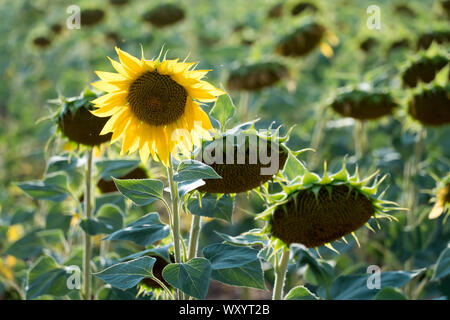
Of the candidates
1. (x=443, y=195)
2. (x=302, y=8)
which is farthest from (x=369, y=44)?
(x=443, y=195)

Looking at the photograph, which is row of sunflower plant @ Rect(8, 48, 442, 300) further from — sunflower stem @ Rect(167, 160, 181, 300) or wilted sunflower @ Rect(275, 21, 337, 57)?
wilted sunflower @ Rect(275, 21, 337, 57)

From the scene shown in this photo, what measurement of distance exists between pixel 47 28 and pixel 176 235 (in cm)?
225

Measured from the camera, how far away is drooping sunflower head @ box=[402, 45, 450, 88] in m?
1.39

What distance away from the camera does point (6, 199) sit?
6.29ft

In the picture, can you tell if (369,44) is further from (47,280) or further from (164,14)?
(47,280)

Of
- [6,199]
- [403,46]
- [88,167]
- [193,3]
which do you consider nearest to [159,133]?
[88,167]

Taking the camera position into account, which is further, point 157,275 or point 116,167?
point 116,167

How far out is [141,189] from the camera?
804 mm

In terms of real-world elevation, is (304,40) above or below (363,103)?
above

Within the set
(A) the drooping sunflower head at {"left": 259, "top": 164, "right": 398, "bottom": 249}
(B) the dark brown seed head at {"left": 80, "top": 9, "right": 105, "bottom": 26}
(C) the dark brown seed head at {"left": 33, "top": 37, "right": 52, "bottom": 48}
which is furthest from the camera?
(C) the dark brown seed head at {"left": 33, "top": 37, "right": 52, "bottom": 48}

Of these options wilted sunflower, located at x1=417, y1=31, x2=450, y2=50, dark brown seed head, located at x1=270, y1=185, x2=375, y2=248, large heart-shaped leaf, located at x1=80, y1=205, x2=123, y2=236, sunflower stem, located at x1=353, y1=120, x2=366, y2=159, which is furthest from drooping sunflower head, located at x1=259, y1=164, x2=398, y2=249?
wilted sunflower, located at x1=417, y1=31, x2=450, y2=50

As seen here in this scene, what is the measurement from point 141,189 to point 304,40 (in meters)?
1.30

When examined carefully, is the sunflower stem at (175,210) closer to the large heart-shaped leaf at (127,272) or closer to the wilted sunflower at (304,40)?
the large heart-shaped leaf at (127,272)

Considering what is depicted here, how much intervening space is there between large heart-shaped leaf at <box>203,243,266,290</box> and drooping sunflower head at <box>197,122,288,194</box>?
0.42ft
